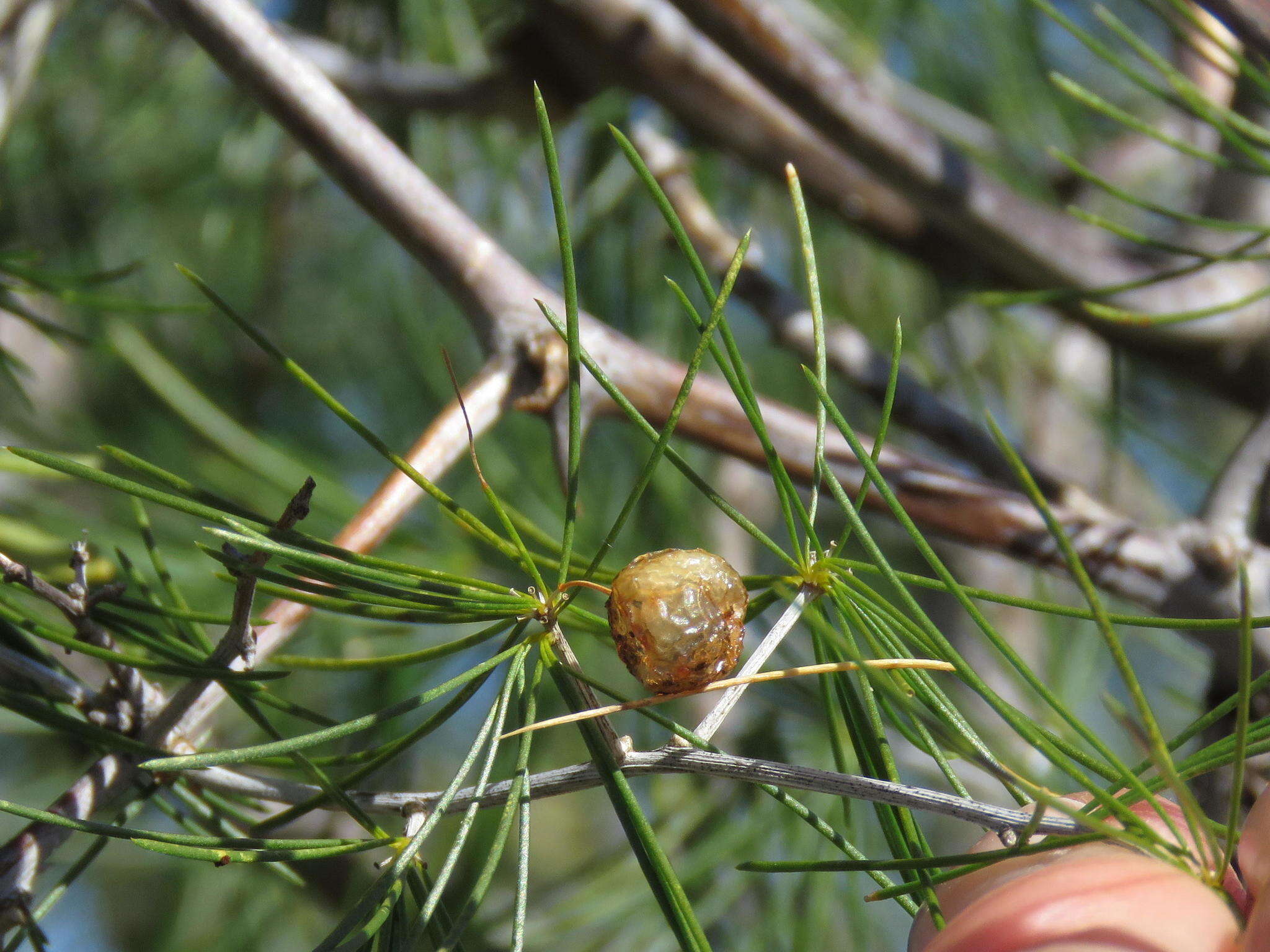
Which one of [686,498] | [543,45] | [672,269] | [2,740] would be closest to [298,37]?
[543,45]

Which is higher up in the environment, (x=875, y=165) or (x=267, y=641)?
(x=875, y=165)

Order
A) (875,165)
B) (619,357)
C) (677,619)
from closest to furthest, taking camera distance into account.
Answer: (677,619), (619,357), (875,165)

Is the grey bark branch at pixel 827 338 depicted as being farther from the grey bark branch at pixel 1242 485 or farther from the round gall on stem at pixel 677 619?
the round gall on stem at pixel 677 619

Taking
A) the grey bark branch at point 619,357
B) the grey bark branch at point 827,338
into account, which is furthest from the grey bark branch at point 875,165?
the grey bark branch at point 619,357

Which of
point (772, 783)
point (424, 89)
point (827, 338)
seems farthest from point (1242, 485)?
point (424, 89)

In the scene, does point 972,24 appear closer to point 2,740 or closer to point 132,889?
point 2,740

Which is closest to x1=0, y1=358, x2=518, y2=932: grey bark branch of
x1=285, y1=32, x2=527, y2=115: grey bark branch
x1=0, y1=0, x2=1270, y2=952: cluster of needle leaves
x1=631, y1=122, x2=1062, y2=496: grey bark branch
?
x1=0, y1=0, x2=1270, y2=952: cluster of needle leaves

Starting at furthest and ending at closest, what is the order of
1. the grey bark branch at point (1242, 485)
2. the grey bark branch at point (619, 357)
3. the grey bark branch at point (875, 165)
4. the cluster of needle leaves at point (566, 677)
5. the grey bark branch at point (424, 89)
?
the grey bark branch at point (424, 89) < the grey bark branch at point (875, 165) < the grey bark branch at point (1242, 485) < the grey bark branch at point (619, 357) < the cluster of needle leaves at point (566, 677)

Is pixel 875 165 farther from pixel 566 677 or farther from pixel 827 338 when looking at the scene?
pixel 566 677

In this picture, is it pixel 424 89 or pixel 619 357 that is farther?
pixel 424 89
